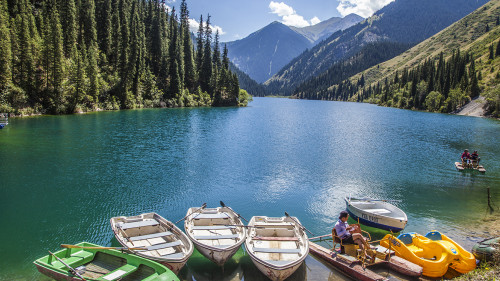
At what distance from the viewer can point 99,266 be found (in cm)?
1134

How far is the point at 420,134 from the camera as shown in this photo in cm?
5862

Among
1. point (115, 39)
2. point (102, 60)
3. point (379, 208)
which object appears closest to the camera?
point (379, 208)

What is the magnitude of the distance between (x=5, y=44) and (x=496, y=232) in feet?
270

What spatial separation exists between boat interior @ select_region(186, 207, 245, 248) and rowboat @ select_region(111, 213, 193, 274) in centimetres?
78

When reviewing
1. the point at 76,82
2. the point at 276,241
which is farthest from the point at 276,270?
the point at 76,82

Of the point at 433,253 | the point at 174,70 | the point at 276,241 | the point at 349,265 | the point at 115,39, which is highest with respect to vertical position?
the point at 115,39

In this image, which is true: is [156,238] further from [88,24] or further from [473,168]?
[88,24]

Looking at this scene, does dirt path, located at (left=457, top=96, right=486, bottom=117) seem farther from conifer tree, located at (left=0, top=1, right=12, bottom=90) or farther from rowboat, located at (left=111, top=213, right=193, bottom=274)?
conifer tree, located at (left=0, top=1, right=12, bottom=90)

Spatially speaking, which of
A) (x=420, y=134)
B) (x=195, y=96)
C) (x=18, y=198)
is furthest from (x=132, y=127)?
(x=195, y=96)

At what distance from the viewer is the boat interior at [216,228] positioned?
1331cm

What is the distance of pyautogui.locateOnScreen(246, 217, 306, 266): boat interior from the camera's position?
1226 centimetres

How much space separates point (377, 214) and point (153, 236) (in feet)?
43.1

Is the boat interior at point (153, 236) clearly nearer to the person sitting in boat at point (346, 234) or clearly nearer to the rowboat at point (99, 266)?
the rowboat at point (99, 266)

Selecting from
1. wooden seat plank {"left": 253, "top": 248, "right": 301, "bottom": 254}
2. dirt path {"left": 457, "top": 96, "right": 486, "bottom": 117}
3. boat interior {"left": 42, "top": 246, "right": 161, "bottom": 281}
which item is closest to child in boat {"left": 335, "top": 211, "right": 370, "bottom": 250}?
wooden seat plank {"left": 253, "top": 248, "right": 301, "bottom": 254}
